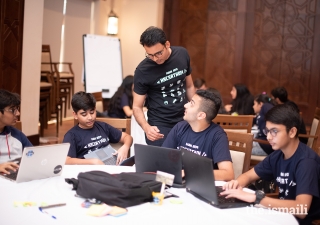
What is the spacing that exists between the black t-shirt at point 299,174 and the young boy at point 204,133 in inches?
12.2

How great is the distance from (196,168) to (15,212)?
0.84 m

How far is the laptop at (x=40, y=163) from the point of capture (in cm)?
253

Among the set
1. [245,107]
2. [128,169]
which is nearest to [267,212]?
[128,169]

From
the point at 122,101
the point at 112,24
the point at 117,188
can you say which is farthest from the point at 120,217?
the point at 112,24

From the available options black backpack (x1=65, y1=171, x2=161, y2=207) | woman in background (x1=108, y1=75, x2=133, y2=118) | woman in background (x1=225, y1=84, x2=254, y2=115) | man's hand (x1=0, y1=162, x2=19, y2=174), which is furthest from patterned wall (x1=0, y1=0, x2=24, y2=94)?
black backpack (x1=65, y1=171, x2=161, y2=207)

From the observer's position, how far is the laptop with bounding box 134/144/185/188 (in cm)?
252

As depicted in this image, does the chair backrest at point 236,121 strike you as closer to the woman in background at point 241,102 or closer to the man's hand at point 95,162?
the woman in background at point 241,102

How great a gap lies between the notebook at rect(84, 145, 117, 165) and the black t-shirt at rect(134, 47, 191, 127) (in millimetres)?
485

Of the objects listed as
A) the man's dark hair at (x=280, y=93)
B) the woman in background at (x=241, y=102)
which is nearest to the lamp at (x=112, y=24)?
the woman in background at (x=241, y=102)

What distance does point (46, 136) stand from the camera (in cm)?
824

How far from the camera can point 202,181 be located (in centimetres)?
242

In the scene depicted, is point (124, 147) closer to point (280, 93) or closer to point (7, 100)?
point (7, 100)

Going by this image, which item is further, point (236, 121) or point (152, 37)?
point (236, 121)

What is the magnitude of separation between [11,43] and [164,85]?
3.34 metres
